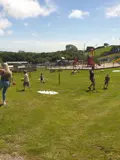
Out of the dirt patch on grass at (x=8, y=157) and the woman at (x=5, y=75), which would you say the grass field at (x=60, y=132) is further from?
the woman at (x=5, y=75)

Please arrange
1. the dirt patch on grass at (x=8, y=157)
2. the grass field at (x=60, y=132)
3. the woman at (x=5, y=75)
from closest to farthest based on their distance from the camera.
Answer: the dirt patch on grass at (x=8, y=157) < the grass field at (x=60, y=132) < the woman at (x=5, y=75)

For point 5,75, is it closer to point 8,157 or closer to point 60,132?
point 60,132

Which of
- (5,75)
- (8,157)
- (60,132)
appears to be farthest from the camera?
(5,75)

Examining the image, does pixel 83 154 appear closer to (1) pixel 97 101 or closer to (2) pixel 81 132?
(2) pixel 81 132

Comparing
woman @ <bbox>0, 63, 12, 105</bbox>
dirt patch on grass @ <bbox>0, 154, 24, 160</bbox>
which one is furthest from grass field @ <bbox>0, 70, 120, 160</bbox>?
woman @ <bbox>0, 63, 12, 105</bbox>

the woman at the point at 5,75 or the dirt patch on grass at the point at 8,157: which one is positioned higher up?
the woman at the point at 5,75

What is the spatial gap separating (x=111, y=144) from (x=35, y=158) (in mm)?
3142

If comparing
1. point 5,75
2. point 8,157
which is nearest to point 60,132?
point 8,157

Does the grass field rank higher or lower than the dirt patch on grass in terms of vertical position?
higher

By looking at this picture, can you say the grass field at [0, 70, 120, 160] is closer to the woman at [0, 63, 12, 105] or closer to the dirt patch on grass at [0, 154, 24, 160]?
the dirt patch on grass at [0, 154, 24, 160]

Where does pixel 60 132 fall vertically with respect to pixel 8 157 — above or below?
above

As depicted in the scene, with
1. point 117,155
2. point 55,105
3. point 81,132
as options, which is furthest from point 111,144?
point 55,105

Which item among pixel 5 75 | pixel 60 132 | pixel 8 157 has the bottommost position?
pixel 8 157

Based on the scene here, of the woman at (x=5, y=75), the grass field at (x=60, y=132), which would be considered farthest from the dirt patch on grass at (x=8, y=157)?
the woman at (x=5, y=75)
